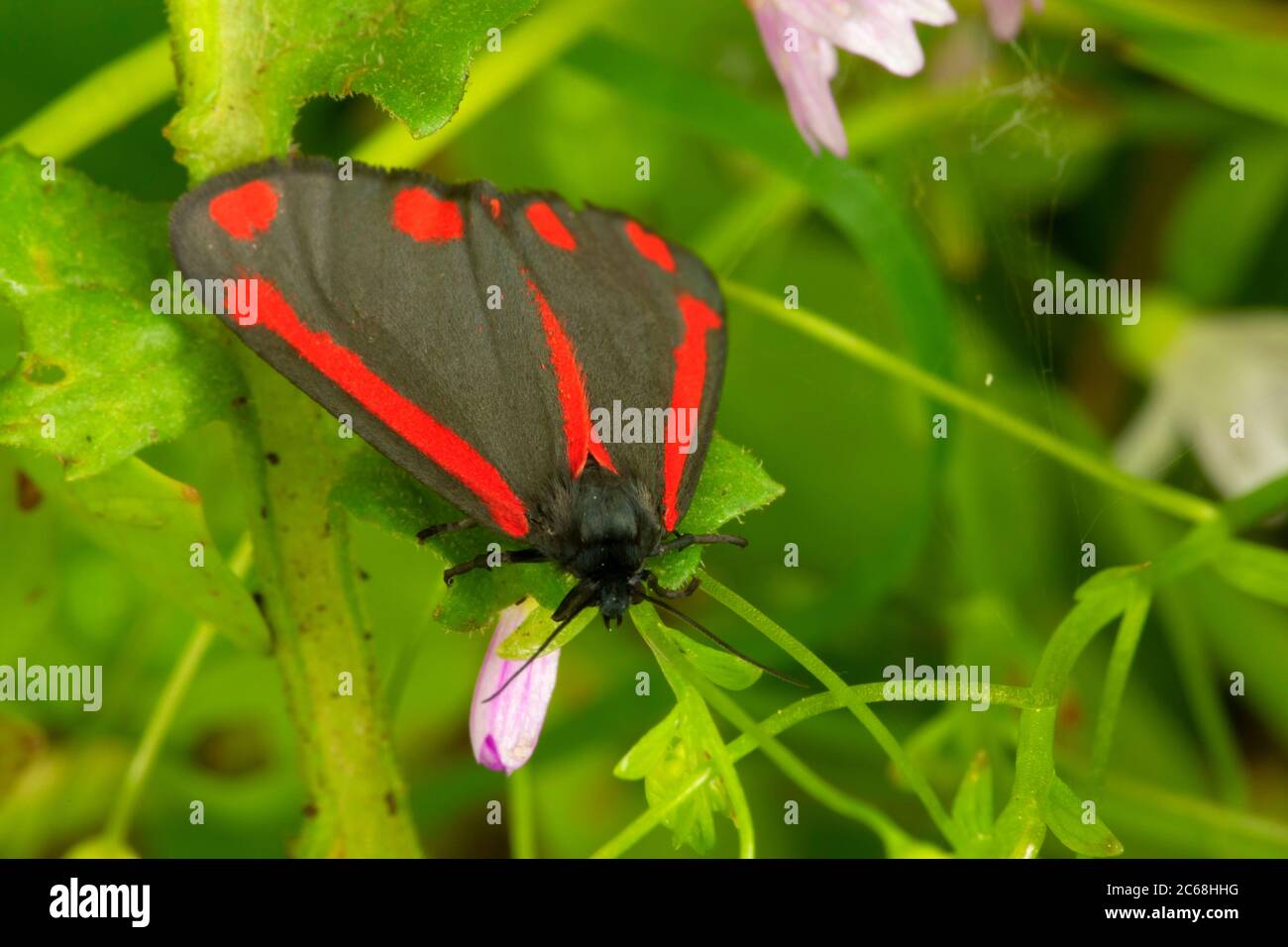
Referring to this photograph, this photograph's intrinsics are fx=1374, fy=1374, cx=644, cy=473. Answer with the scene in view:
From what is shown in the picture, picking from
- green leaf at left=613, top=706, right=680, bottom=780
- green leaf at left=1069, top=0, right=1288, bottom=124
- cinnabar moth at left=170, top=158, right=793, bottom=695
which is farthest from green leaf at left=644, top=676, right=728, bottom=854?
green leaf at left=1069, top=0, right=1288, bottom=124

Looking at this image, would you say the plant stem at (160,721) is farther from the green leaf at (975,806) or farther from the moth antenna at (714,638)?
the green leaf at (975,806)

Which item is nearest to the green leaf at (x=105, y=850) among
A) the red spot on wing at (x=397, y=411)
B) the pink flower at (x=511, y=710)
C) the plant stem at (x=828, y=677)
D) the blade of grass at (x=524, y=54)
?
the pink flower at (x=511, y=710)

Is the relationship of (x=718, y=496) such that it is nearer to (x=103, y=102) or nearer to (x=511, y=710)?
(x=511, y=710)

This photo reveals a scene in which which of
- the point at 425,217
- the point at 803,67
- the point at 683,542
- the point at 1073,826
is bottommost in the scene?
the point at 1073,826

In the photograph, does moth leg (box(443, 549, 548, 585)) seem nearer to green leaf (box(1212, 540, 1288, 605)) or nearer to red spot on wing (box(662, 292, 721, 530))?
red spot on wing (box(662, 292, 721, 530))

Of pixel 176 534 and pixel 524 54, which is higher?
pixel 524 54

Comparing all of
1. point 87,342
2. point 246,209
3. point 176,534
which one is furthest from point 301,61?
point 176,534
